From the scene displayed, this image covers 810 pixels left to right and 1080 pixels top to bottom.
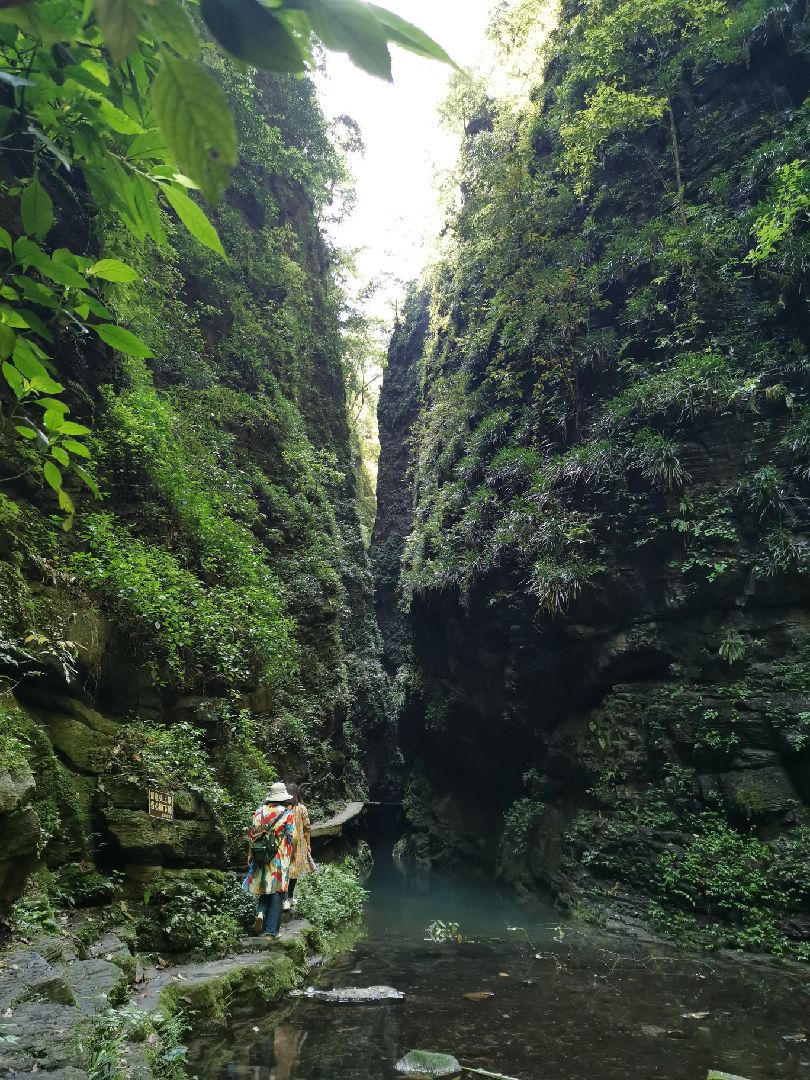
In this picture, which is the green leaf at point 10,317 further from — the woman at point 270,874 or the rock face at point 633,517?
the rock face at point 633,517

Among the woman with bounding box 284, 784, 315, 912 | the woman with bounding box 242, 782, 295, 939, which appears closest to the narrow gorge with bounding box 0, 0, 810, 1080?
the woman with bounding box 242, 782, 295, 939

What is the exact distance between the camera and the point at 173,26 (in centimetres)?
65

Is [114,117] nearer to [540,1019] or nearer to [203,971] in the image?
[203,971]

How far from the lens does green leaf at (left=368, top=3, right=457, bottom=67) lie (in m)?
0.66

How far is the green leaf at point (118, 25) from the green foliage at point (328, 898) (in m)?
7.61

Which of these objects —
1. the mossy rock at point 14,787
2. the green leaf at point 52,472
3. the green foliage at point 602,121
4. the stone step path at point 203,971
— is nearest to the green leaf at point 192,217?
the green leaf at point 52,472

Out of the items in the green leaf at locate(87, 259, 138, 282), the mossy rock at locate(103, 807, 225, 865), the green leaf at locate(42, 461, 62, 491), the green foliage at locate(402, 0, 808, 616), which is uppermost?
the green foliage at locate(402, 0, 808, 616)

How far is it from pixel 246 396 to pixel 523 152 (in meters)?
7.64

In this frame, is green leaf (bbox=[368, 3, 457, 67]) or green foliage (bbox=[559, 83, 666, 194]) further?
green foliage (bbox=[559, 83, 666, 194])

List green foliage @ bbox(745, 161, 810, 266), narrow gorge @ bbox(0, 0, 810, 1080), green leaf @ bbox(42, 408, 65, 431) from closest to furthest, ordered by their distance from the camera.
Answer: green leaf @ bbox(42, 408, 65, 431), narrow gorge @ bbox(0, 0, 810, 1080), green foliage @ bbox(745, 161, 810, 266)

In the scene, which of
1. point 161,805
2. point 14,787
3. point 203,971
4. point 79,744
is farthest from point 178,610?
point 14,787

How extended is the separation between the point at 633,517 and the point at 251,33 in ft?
33.8

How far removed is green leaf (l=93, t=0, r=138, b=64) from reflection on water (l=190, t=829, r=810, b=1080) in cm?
413

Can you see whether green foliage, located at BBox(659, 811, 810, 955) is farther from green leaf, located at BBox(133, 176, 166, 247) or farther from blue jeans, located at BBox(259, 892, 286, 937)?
green leaf, located at BBox(133, 176, 166, 247)
